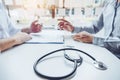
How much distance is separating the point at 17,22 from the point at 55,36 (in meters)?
0.51

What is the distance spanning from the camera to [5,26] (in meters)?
1.29

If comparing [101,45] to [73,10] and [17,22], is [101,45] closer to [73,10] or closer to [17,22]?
[73,10]

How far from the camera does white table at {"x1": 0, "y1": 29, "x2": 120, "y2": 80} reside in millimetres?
598

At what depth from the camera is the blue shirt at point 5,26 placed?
1.21m

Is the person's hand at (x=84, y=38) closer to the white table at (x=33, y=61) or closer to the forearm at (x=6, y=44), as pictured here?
the white table at (x=33, y=61)

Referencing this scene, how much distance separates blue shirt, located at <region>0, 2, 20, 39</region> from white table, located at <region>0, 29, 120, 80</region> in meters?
0.34

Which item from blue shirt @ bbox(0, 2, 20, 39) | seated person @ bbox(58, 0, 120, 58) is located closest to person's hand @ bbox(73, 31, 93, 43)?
seated person @ bbox(58, 0, 120, 58)

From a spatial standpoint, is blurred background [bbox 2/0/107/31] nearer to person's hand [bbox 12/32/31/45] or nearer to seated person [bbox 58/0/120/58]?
seated person [bbox 58/0/120/58]

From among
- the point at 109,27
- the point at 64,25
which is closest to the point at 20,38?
the point at 64,25

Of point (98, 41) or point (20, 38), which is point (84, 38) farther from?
point (20, 38)

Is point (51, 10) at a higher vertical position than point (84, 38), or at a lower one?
higher

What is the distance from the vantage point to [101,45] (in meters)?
1.00

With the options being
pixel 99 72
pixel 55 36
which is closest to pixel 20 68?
pixel 99 72

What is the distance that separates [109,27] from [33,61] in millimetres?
778
